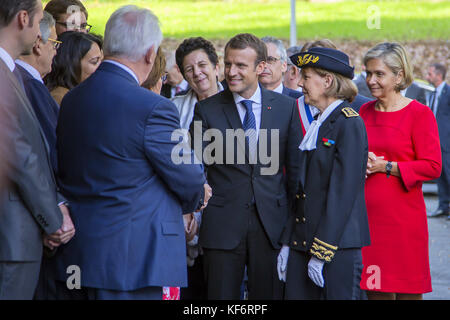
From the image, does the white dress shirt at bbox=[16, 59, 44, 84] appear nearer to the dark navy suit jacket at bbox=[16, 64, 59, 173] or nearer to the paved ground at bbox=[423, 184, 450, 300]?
the dark navy suit jacket at bbox=[16, 64, 59, 173]

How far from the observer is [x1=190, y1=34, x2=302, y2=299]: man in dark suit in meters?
4.27

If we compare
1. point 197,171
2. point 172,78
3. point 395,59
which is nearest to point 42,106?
point 197,171

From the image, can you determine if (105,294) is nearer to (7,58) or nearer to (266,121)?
(7,58)

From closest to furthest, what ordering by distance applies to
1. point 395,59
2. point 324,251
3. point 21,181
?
point 21,181 < point 324,251 < point 395,59

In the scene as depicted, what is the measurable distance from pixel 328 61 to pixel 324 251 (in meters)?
1.12

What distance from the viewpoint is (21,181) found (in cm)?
300

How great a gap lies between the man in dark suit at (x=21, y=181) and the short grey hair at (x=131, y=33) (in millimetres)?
381

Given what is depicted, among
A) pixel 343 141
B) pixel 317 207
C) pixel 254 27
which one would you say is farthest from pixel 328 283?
pixel 254 27

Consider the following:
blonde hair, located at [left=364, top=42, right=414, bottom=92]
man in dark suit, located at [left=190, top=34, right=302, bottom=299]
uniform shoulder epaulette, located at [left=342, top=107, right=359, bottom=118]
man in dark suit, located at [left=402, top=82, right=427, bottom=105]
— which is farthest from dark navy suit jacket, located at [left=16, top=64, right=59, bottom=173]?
man in dark suit, located at [left=402, top=82, right=427, bottom=105]

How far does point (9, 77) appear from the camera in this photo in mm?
3051

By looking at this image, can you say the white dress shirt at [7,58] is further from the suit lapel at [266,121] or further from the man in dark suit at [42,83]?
the suit lapel at [266,121]

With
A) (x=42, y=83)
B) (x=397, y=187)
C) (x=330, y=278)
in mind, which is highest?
(x=42, y=83)

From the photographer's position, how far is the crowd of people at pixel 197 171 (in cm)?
312
